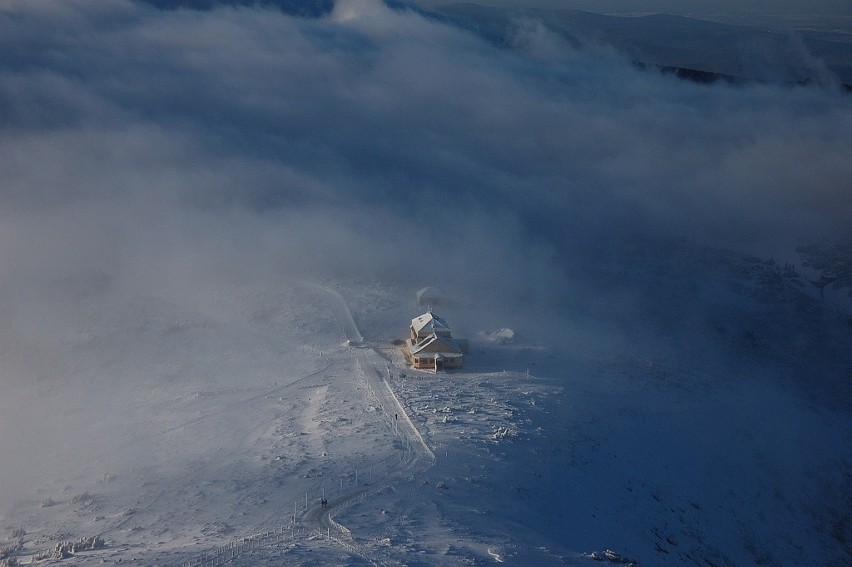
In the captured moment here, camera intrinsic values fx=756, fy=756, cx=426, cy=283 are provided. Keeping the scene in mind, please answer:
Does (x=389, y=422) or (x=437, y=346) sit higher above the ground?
(x=437, y=346)

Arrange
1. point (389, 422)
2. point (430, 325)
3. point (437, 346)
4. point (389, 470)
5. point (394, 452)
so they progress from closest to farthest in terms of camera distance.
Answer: point (389, 470) < point (394, 452) < point (389, 422) < point (437, 346) < point (430, 325)

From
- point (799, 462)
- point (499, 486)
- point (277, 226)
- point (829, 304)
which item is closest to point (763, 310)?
point (829, 304)

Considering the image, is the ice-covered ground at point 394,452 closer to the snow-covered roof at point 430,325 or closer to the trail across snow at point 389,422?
the trail across snow at point 389,422

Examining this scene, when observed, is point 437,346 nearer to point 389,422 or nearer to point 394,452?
point 389,422

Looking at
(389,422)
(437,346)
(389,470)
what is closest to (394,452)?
(389,470)

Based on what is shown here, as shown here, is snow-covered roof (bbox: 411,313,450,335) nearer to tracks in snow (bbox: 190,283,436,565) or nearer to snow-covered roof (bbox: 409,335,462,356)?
snow-covered roof (bbox: 409,335,462,356)

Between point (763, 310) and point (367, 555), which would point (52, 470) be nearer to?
point (367, 555)

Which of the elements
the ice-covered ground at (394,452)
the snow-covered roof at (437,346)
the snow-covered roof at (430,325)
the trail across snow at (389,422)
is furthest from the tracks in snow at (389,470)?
the snow-covered roof at (430,325)

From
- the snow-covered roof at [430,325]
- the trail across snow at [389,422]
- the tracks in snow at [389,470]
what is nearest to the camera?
the tracks in snow at [389,470]
